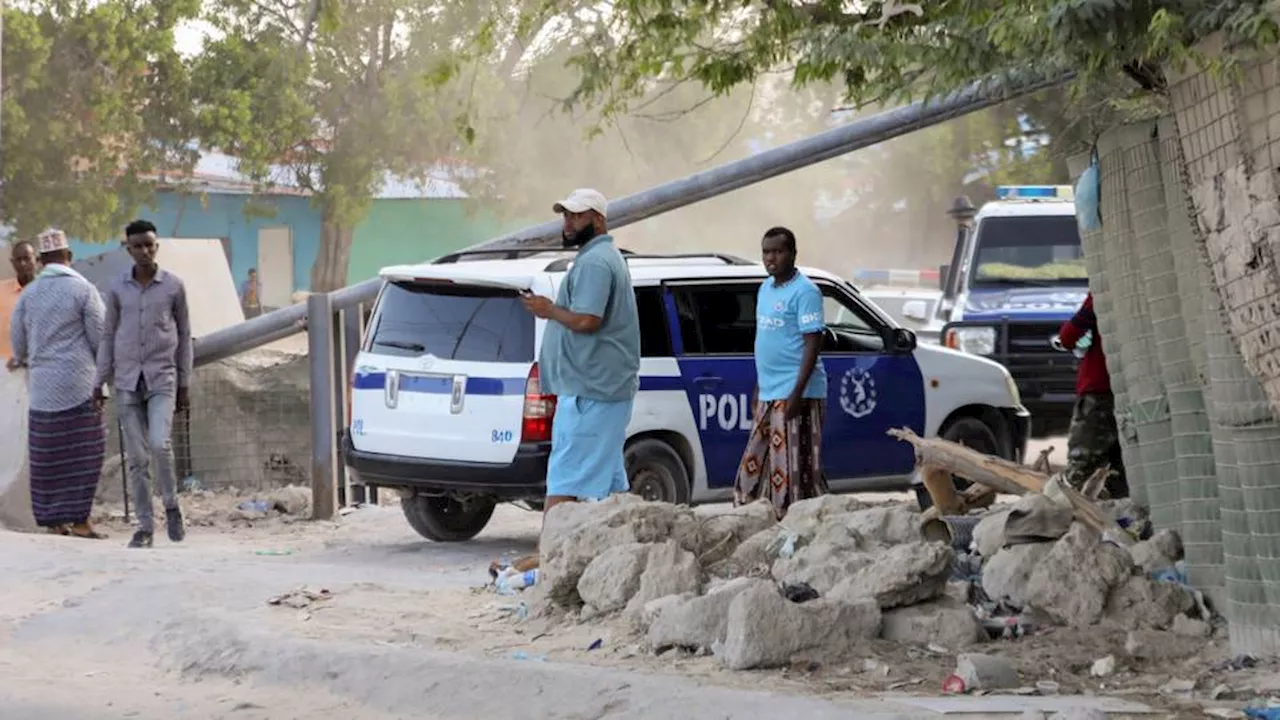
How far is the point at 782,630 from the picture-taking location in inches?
286

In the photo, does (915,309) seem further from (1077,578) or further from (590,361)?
(1077,578)

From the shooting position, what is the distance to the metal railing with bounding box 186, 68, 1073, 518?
43.5 ft

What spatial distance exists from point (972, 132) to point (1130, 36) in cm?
4064

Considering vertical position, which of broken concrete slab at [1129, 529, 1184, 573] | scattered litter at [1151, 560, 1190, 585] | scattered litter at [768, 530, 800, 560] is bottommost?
scattered litter at [1151, 560, 1190, 585]

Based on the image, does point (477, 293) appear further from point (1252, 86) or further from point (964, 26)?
point (1252, 86)

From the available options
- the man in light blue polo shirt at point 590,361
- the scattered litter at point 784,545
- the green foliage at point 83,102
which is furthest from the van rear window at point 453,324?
the green foliage at point 83,102

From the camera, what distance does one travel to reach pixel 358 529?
12.9 meters

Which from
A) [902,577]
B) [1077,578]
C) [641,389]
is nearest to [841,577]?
[902,577]

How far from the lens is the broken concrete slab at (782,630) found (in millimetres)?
7184

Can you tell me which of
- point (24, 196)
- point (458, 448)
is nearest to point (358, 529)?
point (458, 448)

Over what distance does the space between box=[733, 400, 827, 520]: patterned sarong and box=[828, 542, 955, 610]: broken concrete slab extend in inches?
90.7

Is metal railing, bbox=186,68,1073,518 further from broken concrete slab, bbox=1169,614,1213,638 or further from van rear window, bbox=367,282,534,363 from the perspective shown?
broken concrete slab, bbox=1169,614,1213,638

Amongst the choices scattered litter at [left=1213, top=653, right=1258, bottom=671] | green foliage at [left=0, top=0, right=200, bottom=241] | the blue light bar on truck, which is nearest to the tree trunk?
green foliage at [left=0, top=0, right=200, bottom=241]

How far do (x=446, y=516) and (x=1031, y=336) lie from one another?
20.9 feet
